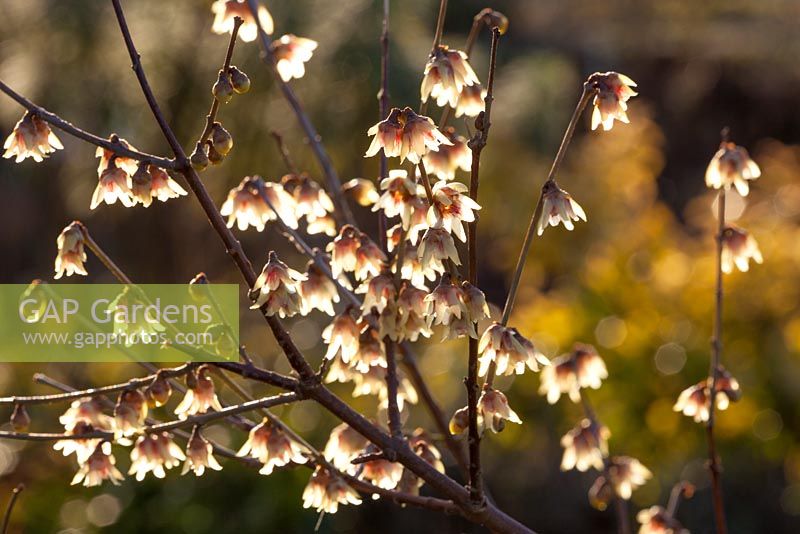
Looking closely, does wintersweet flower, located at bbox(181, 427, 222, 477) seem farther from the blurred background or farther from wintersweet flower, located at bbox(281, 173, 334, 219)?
the blurred background

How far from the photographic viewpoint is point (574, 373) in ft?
5.54

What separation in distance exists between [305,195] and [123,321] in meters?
0.44

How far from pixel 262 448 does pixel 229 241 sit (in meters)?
0.31

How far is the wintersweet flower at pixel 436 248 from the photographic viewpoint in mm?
1103

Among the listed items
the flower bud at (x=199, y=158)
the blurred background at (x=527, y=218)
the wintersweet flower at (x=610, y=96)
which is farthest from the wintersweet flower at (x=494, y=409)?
the blurred background at (x=527, y=218)

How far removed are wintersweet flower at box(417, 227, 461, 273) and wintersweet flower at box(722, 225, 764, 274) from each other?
725mm

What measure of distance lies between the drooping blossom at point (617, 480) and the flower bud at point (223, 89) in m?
0.94

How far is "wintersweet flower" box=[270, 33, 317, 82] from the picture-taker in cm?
148

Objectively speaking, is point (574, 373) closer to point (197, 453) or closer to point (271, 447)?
point (271, 447)

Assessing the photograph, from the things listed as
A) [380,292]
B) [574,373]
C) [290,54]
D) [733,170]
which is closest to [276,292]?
[380,292]

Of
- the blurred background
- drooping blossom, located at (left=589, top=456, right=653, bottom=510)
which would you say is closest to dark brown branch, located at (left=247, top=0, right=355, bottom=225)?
drooping blossom, located at (left=589, top=456, right=653, bottom=510)

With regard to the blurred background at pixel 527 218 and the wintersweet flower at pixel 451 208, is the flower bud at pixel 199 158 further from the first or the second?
the blurred background at pixel 527 218

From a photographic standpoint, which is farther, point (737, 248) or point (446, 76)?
point (737, 248)

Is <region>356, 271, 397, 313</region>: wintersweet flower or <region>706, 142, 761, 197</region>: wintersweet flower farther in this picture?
<region>706, 142, 761, 197</region>: wintersweet flower
